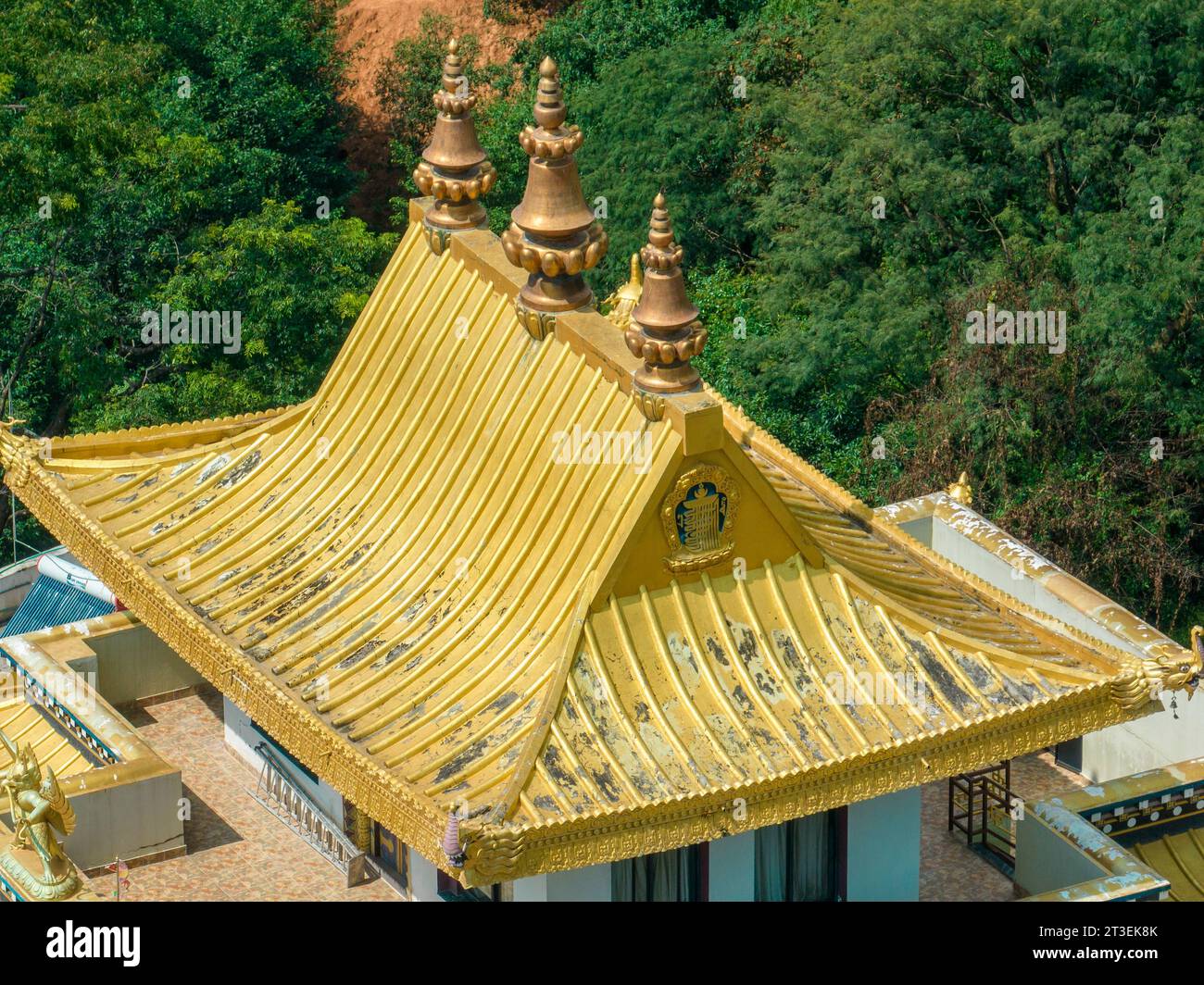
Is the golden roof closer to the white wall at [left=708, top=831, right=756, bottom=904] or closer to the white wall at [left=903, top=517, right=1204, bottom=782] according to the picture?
the white wall at [left=708, top=831, right=756, bottom=904]

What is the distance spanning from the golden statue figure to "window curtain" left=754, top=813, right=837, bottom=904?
25.0 ft

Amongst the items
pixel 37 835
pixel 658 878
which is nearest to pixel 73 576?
pixel 37 835

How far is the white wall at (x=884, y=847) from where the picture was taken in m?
28.6

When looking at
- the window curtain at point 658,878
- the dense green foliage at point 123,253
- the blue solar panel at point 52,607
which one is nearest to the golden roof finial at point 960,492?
the window curtain at point 658,878

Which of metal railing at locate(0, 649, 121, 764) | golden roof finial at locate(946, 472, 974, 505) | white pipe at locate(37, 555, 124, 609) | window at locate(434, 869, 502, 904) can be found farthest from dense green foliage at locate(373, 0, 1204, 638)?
window at locate(434, 869, 502, 904)

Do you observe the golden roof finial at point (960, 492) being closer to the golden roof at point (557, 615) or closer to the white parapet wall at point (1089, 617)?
the white parapet wall at point (1089, 617)

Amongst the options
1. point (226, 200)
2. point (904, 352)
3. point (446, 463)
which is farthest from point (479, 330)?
point (226, 200)

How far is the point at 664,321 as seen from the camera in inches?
1048

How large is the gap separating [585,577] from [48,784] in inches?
258

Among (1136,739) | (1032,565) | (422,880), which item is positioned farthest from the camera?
(1032,565)

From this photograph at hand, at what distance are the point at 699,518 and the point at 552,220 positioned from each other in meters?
3.86

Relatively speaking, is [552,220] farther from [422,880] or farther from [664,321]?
[422,880]

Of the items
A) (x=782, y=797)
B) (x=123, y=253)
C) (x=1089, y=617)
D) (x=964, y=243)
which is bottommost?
(x=1089, y=617)

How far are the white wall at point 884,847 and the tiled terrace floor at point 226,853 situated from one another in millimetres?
5372
